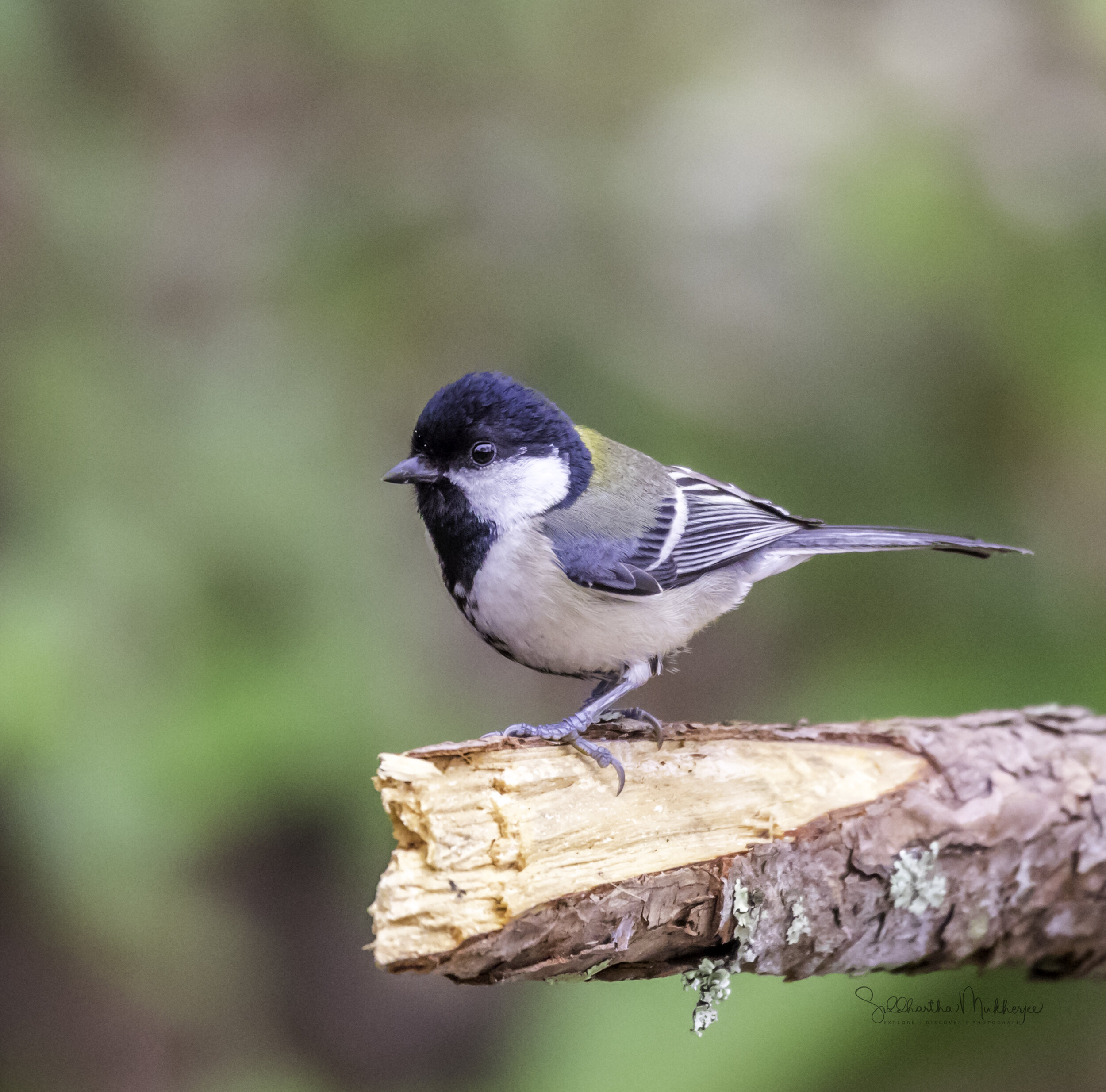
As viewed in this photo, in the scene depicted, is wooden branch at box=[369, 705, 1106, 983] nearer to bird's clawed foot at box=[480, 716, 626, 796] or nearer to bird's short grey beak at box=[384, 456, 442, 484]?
bird's clawed foot at box=[480, 716, 626, 796]

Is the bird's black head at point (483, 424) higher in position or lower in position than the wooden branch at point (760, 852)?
higher

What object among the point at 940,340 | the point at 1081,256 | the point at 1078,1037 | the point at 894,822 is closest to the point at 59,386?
the point at 894,822

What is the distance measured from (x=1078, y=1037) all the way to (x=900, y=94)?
302 cm

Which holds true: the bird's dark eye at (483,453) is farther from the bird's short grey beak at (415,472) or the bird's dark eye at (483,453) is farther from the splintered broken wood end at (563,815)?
the splintered broken wood end at (563,815)

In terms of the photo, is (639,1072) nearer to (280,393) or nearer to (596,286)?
(280,393)

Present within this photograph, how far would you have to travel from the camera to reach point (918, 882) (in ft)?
7.04

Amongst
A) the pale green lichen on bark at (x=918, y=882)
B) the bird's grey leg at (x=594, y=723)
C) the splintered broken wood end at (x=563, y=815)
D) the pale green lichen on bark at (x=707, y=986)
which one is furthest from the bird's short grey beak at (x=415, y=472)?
the pale green lichen on bark at (x=918, y=882)

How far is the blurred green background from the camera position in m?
2.92

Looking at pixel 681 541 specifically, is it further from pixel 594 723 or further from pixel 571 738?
pixel 571 738

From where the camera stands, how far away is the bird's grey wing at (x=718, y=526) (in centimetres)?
254

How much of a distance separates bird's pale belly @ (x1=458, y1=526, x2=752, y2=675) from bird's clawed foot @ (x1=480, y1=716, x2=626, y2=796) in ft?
0.81

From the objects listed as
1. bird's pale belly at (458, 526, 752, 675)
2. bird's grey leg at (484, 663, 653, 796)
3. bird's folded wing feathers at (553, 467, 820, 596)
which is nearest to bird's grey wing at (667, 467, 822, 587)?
bird's folded wing feathers at (553, 467, 820, 596)
